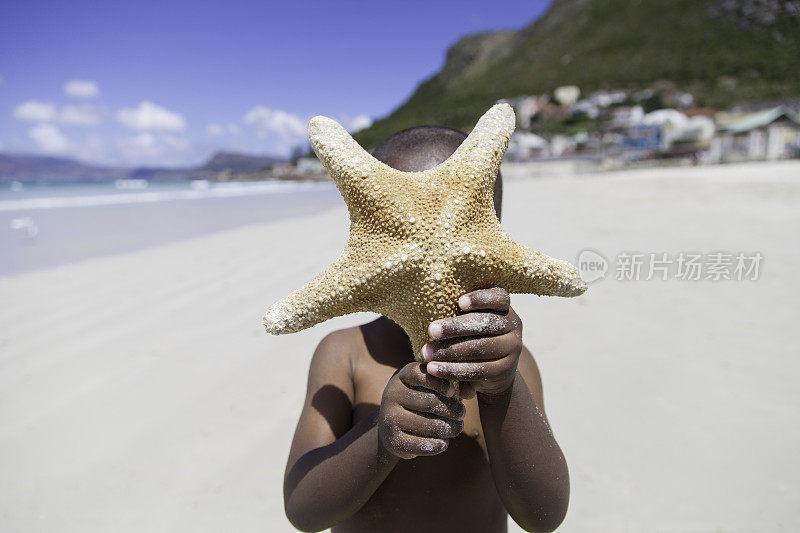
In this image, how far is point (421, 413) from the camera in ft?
3.79

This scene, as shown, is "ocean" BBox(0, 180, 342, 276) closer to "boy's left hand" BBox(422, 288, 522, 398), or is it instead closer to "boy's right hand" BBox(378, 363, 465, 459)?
"boy's right hand" BBox(378, 363, 465, 459)

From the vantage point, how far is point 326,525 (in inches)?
55.7

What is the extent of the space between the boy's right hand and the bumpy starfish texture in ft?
0.39

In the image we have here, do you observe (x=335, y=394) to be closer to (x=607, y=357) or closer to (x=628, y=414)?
(x=628, y=414)

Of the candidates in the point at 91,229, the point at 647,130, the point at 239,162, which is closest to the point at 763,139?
the point at 647,130

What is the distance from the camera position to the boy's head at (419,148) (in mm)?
1468

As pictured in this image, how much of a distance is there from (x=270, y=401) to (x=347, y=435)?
98.2 inches

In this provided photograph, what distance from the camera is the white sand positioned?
2.63 m

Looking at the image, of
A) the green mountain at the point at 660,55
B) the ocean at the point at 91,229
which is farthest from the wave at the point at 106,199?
the green mountain at the point at 660,55

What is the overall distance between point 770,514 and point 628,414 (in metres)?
0.94

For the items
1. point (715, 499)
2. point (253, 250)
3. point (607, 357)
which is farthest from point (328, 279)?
point (253, 250)

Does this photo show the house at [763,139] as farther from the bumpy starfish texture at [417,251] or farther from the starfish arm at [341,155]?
the starfish arm at [341,155]

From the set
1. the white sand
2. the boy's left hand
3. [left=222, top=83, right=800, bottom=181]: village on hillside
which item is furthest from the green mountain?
the boy's left hand

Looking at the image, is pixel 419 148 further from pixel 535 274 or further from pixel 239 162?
pixel 239 162
